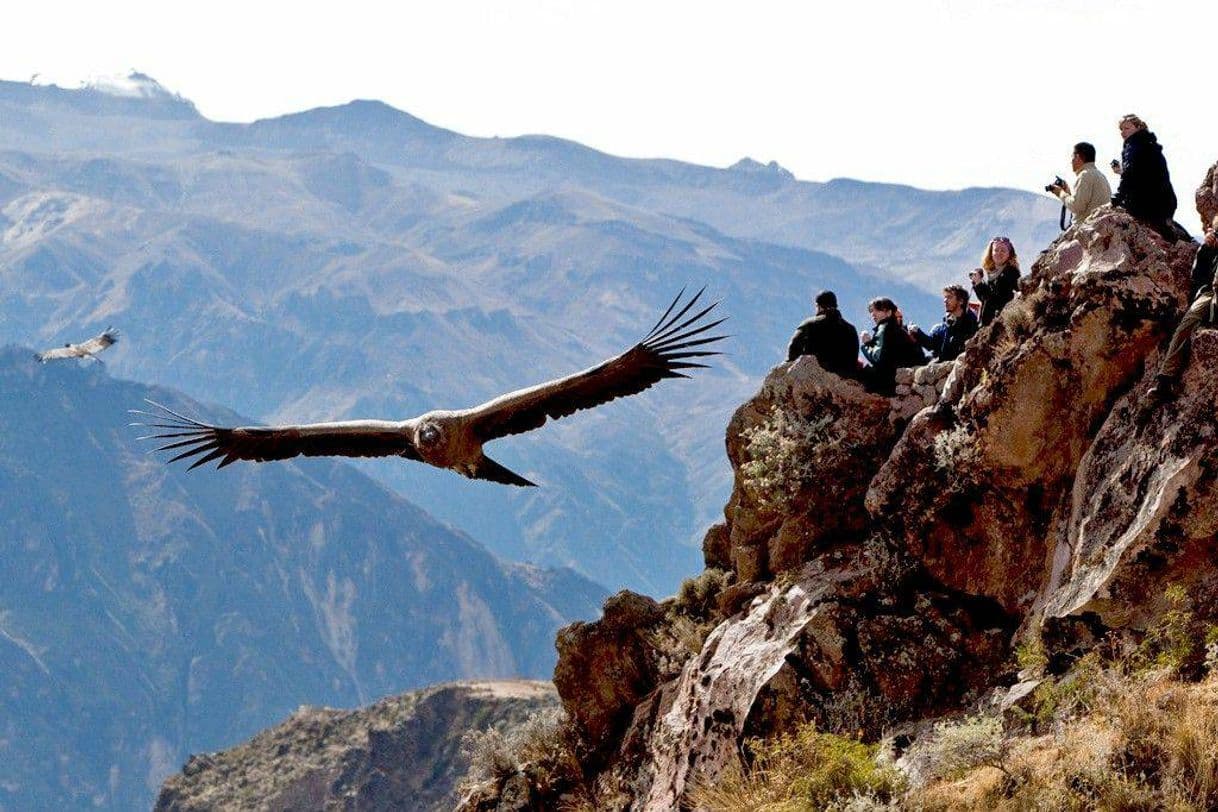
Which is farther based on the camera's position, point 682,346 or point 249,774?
point 249,774

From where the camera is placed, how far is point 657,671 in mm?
17797

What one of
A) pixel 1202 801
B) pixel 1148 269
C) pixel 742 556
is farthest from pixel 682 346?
pixel 1202 801

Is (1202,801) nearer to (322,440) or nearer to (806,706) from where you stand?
(806,706)

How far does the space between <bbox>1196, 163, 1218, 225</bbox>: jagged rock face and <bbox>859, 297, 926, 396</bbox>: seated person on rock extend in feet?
10.6

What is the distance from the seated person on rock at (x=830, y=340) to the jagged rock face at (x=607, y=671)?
12.0ft

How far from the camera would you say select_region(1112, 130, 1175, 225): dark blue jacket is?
576 inches

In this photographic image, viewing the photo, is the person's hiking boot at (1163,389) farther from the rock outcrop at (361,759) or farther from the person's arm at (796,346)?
the rock outcrop at (361,759)

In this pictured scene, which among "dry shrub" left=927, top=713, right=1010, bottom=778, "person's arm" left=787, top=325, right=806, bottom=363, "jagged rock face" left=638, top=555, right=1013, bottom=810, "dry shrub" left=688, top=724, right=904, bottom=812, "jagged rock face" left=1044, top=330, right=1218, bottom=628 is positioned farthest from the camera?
"person's arm" left=787, top=325, right=806, bottom=363

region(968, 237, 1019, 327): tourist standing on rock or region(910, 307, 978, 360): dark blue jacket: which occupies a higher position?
region(968, 237, 1019, 327): tourist standing on rock

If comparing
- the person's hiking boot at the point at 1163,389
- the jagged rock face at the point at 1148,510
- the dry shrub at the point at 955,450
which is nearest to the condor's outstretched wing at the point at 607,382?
the dry shrub at the point at 955,450

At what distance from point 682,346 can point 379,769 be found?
52322mm

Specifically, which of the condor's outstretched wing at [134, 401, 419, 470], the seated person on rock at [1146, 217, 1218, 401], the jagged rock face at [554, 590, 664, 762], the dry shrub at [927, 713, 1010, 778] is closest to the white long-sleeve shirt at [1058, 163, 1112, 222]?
the seated person on rock at [1146, 217, 1218, 401]

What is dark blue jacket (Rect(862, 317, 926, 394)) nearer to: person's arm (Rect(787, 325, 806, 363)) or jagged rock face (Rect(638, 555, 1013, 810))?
person's arm (Rect(787, 325, 806, 363))

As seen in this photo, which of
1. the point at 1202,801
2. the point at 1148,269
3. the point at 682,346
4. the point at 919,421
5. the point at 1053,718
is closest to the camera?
the point at 1202,801
